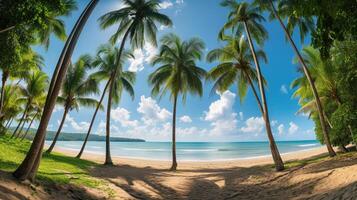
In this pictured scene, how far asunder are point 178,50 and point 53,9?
13146 mm

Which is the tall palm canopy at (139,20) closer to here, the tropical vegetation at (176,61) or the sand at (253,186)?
the tropical vegetation at (176,61)

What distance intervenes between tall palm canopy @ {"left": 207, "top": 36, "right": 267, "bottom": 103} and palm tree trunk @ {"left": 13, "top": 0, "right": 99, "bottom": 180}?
10.7m

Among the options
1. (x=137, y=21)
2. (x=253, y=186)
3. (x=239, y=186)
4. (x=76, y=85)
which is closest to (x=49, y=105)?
(x=239, y=186)

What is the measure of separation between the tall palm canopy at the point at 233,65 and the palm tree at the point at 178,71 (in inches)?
93.7

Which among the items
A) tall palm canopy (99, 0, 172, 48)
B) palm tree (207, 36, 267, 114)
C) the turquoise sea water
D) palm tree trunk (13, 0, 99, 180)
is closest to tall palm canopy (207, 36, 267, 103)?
palm tree (207, 36, 267, 114)

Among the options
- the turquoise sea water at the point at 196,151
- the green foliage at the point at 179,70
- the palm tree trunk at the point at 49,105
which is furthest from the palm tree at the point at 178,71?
the turquoise sea water at the point at 196,151

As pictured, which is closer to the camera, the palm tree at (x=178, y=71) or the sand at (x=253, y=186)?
the sand at (x=253, y=186)

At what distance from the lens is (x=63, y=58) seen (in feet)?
26.7

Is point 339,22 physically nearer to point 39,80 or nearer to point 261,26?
point 261,26

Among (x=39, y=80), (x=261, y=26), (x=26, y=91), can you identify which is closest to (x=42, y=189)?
(x=261, y=26)

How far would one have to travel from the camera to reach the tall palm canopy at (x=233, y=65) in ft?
55.2

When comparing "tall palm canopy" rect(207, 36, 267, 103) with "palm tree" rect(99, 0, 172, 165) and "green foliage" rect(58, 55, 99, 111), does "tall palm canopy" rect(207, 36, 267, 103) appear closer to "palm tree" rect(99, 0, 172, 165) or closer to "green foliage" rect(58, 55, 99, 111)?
"palm tree" rect(99, 0, 172, 165)

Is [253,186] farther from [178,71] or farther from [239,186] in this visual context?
[178,71]

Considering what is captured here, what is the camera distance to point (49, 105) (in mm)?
7504
